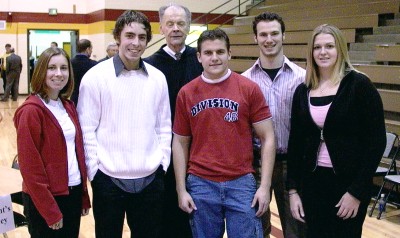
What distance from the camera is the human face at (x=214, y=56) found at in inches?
104

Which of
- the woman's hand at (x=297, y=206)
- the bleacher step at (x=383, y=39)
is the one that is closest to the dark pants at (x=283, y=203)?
the woman's hand at (x=297, y=206)

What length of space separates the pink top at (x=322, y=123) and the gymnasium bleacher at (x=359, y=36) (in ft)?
13.9

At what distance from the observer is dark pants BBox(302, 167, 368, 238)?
8.49 ft

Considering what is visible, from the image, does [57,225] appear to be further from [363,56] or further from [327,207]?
[363,56]

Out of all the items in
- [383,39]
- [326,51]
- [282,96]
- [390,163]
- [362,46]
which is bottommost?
[390,163]

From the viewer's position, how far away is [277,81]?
9.99 ft

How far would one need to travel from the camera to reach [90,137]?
8.95 ft

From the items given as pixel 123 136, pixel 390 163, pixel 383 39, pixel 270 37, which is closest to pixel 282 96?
pixel 270 37

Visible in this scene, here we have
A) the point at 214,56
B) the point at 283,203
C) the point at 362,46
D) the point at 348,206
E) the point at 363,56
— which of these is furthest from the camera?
the point at 362,46

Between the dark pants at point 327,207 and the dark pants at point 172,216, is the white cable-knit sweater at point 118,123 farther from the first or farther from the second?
the dark pants at point 327,207

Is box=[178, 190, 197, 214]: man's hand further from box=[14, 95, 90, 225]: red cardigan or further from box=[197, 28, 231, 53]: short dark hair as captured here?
box=[197, 28, 231, 53]: short dark hair

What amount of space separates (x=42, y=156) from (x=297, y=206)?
53.4 inches

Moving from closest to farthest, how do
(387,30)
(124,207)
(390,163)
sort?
(124,207), (390,163), (387,30)

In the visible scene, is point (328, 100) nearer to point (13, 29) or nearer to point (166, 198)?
point (166, 198)
